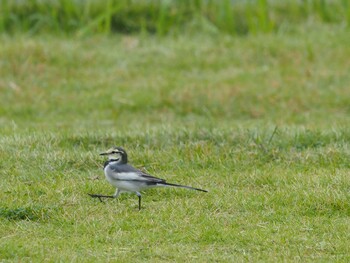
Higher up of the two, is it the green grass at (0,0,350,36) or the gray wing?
the gray wing

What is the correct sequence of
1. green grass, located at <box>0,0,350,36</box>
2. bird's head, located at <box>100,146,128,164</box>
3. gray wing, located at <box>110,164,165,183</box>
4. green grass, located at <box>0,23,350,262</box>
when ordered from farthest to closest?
1. green grass, located at <box>0,0,350,36</box>
2. bird's head, located at <box>100,146,128,164</box>
3. gray wing, located at <box>110,164,165,183</box>
4. green grass, located at <box>0,23,350,262</box>

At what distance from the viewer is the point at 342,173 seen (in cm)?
762

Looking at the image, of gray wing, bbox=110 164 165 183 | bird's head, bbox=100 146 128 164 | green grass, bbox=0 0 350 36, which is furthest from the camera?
green grass, bbox=0 0 350 36

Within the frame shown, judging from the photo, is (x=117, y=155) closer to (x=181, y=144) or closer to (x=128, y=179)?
(x=128, y=179)

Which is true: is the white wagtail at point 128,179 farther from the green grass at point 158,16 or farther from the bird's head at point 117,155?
the green grass at point 158,16

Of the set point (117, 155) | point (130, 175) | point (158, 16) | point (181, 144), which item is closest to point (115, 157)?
point (117, 155)

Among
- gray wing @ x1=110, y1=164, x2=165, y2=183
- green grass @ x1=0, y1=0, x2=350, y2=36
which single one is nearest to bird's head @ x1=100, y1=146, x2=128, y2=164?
gray wing @ x1=110, y1=164, x2=165, y2=183

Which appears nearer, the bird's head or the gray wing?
the gray wing

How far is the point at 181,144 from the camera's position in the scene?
862 centimetres

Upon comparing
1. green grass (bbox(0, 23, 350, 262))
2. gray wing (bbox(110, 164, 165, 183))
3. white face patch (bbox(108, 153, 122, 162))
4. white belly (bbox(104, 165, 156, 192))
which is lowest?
green grass (bbox(0, 23, 350, 262))

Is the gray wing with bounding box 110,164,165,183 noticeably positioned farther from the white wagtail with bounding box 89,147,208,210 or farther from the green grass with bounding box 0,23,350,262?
the green grass with bounding box 0,23,350,262

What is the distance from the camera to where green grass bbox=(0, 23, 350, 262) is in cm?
618

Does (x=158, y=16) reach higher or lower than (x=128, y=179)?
lower

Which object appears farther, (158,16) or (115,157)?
(158,16)
